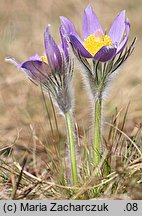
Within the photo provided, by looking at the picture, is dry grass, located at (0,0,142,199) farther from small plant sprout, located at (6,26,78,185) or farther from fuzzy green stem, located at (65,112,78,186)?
small plant sprout, located at (6,26,78,185)

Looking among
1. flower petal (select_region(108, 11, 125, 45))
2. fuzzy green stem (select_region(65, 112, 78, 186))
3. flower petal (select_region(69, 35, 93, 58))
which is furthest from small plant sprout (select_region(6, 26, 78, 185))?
flower petal (select_region(108, 11, 125, 45))

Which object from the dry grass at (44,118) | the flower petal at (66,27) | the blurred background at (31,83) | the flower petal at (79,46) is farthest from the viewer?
the blurred background at (31,83)

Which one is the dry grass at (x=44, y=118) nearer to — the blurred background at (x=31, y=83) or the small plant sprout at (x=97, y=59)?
the blurred background at (x=31, y=83)

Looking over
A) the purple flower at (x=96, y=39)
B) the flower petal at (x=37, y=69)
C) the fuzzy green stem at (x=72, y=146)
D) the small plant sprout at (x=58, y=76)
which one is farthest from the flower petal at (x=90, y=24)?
the fuzzy green stem at (x=72, y=146)

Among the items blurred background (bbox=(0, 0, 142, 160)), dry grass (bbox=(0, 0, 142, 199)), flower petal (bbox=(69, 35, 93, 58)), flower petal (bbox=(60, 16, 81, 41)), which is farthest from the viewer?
blurred background (bbox=(0, 0, 142, 160))

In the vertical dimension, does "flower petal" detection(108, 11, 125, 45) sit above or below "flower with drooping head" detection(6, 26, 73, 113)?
above

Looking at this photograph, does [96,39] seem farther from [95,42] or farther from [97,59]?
[97,59]

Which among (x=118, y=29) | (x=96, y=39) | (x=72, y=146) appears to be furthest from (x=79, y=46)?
(x=72, y=146)
